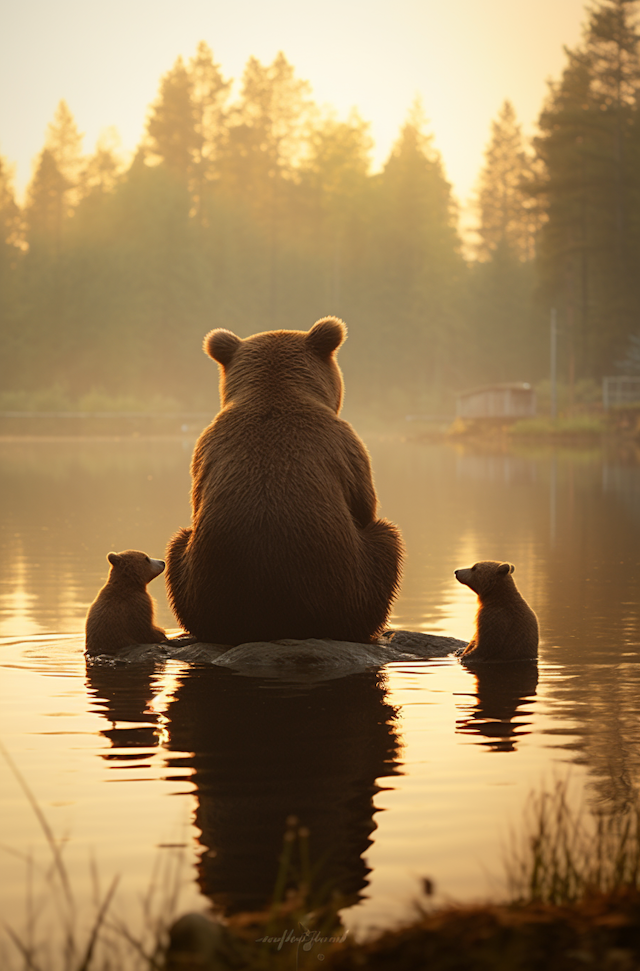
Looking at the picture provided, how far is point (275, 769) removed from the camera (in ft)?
17.8

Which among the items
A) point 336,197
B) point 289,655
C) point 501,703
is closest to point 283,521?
point 289,655

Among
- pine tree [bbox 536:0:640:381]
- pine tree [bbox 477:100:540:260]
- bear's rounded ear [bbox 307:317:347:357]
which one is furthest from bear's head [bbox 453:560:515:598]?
pine tree [bbox 477:100:540:260]

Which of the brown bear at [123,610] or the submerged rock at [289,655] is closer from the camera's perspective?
the submerged rock at [289,655]

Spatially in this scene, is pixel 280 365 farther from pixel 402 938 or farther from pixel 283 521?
pixel 402 938

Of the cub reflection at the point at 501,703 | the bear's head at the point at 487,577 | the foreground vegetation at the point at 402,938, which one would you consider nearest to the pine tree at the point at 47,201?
the bear's head at the point at 487,577

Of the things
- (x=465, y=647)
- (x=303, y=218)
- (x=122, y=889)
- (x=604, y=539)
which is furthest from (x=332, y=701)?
(x=303, y=218)

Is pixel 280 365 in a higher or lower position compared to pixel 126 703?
higher

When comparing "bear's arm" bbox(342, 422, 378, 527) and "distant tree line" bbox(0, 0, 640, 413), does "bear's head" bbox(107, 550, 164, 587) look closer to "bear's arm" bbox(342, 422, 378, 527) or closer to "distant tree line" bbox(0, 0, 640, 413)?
"bear's arm" bbox(342, 422, 378, 527)

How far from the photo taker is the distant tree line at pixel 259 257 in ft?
300

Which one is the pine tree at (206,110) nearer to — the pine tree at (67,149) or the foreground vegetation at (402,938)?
the pine tree at (67,149)

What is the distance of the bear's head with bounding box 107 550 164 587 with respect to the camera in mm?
8352

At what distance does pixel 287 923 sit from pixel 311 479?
4.69 metres

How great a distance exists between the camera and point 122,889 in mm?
4035

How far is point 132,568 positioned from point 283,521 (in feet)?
4.11
